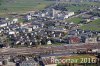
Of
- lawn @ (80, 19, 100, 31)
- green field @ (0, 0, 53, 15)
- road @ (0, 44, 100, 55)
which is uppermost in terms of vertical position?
green field @ (0, 0, 53, 15)

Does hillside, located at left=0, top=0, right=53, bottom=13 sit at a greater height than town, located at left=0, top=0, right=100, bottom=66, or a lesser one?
greater

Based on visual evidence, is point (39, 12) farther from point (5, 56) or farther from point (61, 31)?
point (5, 56)

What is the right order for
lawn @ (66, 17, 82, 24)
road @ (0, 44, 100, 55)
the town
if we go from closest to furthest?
the town
road @ (0, 44, 100, 55)
lawn @ (66, 17, 82, 24)

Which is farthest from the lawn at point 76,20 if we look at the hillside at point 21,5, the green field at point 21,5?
the hillside at point 21,5

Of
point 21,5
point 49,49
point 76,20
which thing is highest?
point 21,5

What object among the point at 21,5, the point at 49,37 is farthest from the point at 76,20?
the point at 21,5

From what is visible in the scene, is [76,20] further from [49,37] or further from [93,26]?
[49,37]

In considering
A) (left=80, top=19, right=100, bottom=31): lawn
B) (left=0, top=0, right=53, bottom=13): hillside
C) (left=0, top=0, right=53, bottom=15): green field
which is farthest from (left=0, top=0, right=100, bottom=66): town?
(left=0, top=0, right=53, bottom=13): hillside

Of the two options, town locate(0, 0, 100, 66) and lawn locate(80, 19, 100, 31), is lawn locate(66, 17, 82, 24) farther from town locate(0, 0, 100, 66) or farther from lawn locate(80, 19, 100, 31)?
lawn locate(80, 19, 100, 31)

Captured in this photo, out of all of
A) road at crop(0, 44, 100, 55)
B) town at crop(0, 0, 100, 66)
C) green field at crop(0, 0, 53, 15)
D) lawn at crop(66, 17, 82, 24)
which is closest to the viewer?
town at crop(0, 0, 100, 66)

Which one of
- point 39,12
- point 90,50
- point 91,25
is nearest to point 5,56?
point 90,50
